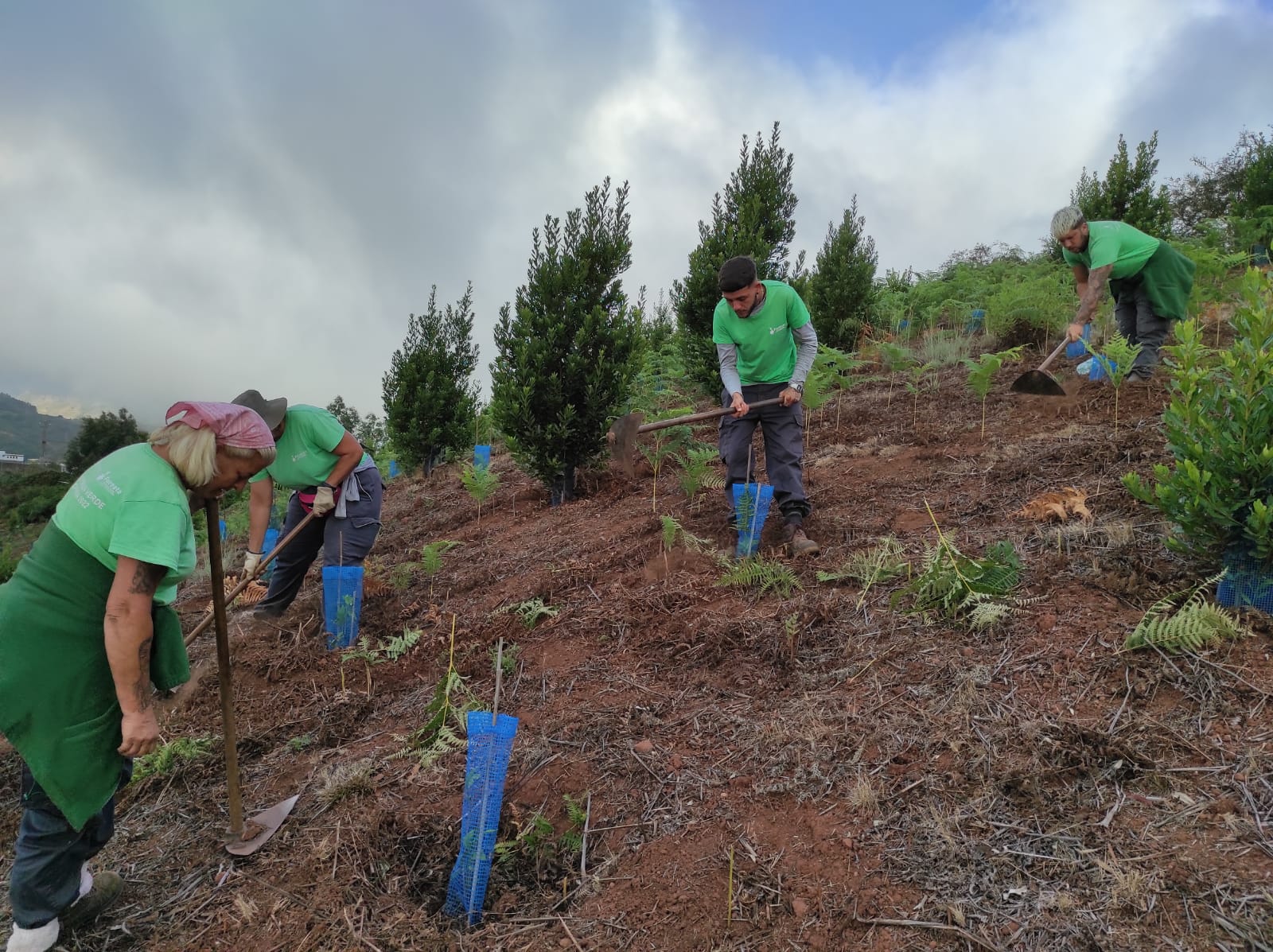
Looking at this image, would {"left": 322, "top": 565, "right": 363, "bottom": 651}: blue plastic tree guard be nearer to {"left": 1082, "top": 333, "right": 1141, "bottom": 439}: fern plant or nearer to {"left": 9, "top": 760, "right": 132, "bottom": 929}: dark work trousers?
{"left": 9, "top": 760, "right": 132, "bottom": 929}: dark work trousers

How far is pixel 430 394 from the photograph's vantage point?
454 inches

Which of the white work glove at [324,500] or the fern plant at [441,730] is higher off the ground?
the white work glove at [324,500]

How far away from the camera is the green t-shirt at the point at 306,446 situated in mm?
4676

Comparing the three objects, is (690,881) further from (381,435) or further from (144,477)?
(381,435)

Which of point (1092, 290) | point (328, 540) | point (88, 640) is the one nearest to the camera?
point (88, 640)

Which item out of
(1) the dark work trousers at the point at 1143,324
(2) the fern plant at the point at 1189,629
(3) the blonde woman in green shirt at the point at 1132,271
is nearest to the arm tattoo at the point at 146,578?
(2) the fern plant at the point at 1189,629

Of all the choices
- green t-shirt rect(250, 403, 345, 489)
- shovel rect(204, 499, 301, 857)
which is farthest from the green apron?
green t-shirt rect(250, 403, 345, 489)

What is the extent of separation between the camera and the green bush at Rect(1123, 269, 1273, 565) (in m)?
2.71

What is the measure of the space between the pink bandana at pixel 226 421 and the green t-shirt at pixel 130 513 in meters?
0.17

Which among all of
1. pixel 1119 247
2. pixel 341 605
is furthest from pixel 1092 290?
pixel 341 605

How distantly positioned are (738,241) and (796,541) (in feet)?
→ 17.6

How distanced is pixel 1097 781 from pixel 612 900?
1606mm

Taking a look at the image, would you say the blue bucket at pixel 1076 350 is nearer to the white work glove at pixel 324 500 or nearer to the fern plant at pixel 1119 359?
the fern plant at pixel 1119 359

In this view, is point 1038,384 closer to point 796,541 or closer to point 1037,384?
point 1037,384
